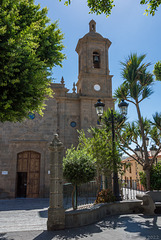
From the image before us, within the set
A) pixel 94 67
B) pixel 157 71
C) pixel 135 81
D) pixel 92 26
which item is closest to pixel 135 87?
pixel 135 81

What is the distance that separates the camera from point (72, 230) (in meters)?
6.71

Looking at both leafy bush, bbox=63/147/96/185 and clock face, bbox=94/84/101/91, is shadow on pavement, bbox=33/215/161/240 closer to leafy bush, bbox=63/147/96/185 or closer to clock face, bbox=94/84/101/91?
leafy bush, bbox=63/147/96/185

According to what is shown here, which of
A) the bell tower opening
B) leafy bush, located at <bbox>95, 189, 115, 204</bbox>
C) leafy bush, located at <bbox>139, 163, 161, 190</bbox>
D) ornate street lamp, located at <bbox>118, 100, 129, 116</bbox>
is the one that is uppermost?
the bell tower opening

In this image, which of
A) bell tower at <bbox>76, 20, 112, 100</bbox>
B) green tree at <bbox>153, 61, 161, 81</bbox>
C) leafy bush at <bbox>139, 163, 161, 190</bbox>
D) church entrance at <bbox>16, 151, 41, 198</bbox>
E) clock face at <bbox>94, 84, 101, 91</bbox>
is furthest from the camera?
clock face at <bbox>94, 84, 101, 91</bbox>

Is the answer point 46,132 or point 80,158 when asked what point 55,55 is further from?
point 46,132

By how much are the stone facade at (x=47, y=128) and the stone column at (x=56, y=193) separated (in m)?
10.8

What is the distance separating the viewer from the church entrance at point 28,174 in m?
17.3

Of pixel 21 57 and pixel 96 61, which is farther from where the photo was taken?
pixel 96 61

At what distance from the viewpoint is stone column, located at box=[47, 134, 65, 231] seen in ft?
22.3

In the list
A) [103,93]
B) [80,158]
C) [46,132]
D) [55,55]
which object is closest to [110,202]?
[80,158]

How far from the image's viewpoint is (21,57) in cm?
579

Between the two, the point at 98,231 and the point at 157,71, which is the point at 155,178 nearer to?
the point at 98,231

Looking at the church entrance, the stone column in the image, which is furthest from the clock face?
the stone column

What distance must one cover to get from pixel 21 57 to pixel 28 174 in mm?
13901
